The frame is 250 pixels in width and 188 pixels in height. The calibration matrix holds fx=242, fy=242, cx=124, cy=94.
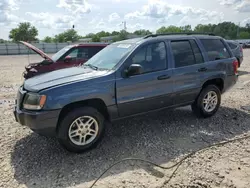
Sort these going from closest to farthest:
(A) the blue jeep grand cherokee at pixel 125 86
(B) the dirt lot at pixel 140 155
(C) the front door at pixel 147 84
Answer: (B) the dirt lot at pixel 140 155
(A) the blue jeep grand cherokee at pixel 125 86
(C) the front door at pixel 147 84

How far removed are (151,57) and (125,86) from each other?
84 centimetres

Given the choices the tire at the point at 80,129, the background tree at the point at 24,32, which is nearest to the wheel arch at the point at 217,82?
the tire at the point at 80,129

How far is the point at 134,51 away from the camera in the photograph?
4219mm

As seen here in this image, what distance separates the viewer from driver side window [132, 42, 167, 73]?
4.27 m

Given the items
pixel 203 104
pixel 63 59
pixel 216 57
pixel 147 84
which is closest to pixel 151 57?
pixel 147 84

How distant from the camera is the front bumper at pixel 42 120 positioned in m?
3.42

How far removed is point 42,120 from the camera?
3434 mm

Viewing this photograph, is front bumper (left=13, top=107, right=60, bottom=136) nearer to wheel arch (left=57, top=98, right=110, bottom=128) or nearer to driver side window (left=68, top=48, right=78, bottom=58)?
wheel arch (left=57, top=98, right=110, bottom=128)

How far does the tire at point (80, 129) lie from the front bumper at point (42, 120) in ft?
0.40

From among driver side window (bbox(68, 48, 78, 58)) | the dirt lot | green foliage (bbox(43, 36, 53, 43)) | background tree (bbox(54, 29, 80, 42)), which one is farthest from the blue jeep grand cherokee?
green foliage (bbox(43, 36, 53, 43))

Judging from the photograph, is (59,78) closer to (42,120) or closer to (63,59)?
(42,120)

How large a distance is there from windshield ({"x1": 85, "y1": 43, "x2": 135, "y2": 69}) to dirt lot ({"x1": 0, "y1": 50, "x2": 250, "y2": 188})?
1.28 metres

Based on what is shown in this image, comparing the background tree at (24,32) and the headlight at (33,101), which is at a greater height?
the background tree at (24,32)

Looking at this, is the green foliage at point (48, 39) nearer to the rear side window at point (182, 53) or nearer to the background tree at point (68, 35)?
the background tree at point (68, 35)
